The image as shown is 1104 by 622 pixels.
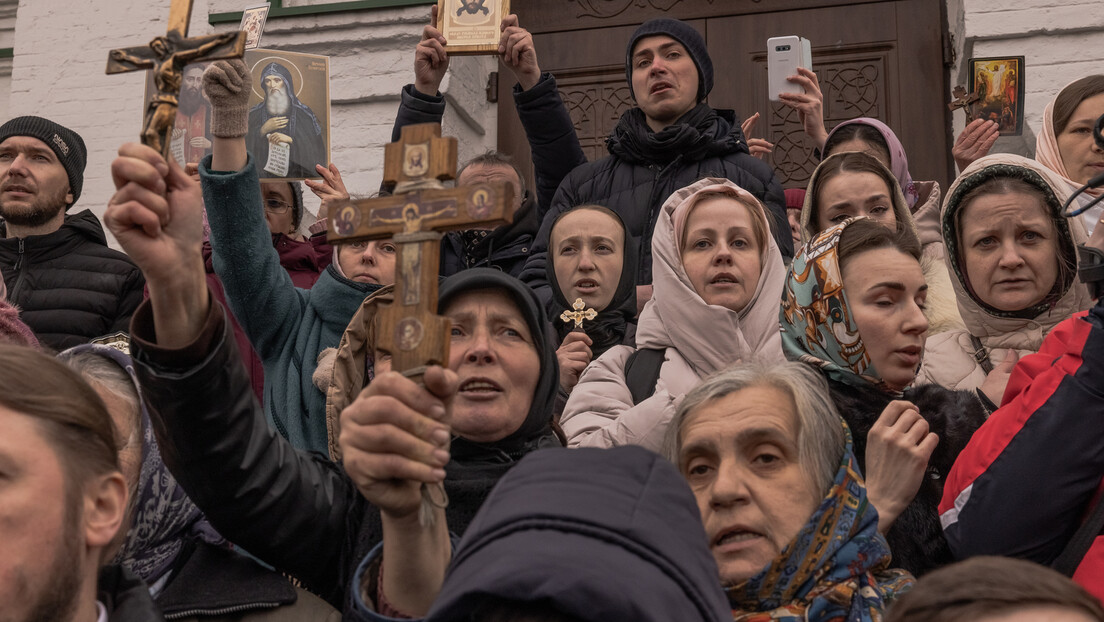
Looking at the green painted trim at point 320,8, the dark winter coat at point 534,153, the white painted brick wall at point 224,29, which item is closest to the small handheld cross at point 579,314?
the dark winter coat at point 534,153

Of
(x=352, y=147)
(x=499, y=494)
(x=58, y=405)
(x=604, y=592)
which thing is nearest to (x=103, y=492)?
(x=58, y=405)

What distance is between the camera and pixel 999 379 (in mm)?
3244

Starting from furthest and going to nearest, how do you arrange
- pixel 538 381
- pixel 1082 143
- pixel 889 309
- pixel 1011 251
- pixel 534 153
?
pixel 534 153, pixel 1082 143, pixel 1011 251, pixel 889 309, pixel 538 381

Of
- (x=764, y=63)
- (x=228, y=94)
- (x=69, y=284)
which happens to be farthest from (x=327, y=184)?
(x=764, y=63)

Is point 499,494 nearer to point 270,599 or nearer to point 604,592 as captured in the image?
point 604,592

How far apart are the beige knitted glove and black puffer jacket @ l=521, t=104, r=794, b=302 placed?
1.89 m

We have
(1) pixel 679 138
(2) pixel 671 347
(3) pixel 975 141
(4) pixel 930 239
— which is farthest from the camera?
(3) pixel 975 141

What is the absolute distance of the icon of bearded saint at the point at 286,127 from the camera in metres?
4.54

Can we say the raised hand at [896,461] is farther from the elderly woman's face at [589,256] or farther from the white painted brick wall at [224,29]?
the white painted brick wall at [224,29]

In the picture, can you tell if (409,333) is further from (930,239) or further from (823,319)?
(930,239)

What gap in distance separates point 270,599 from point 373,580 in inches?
19.5

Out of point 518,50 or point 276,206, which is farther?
point 276,206

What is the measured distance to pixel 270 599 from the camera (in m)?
2.51

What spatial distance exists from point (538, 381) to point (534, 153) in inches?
97.6
